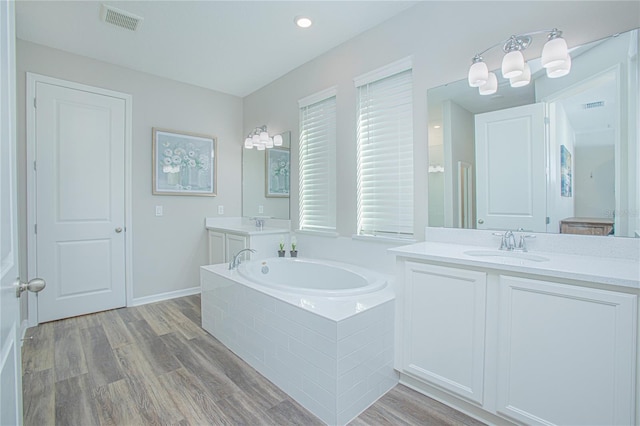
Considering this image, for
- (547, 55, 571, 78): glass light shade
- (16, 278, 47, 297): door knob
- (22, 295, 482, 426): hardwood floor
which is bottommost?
(22, 295, 482, 426): hardwood floor

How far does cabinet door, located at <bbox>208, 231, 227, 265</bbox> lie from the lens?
142 inches

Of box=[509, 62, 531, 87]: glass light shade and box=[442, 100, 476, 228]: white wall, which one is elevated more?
box=[509, 62, 531, 87]: glass light shade

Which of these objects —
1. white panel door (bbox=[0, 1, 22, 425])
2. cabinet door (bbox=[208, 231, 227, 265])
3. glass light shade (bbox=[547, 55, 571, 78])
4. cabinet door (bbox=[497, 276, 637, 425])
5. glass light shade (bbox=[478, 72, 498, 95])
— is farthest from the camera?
cabinet door (bbox=[208, 231, 227, 265])

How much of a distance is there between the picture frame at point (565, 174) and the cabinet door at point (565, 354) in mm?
656

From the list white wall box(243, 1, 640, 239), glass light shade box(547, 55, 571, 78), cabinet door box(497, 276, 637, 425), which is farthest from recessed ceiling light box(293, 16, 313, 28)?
cabinet door box(497, 276, 637, 425)

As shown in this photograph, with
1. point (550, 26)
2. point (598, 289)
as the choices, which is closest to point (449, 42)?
point (550, 26)

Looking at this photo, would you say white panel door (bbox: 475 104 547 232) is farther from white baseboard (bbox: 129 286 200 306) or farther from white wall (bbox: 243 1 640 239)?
white baseboard (bbox: 129 286 200 306)

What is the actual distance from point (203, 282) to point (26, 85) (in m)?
2.39

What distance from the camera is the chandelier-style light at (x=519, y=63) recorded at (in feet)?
5.19

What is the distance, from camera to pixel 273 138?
3613 mm

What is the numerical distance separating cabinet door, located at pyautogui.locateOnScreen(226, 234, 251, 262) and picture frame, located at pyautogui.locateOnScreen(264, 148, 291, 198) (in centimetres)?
69

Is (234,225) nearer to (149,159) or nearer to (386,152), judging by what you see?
(149,159)

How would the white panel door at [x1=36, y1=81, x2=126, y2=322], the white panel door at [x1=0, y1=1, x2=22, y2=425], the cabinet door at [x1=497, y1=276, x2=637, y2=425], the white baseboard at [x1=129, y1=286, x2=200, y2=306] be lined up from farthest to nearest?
the white baseboard at [x1=129, y1=286, x2=200, y2=306], the white panel door at [x1=36, y1=81, x2=126, y2=322], the cabinet door at [x1=497, y1=276, x2=637, y2=425], the white panel door at [x1=0, y1=1, x2=22, y2=425]

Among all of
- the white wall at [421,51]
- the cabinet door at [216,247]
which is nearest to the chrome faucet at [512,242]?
the white wall at [421,51]
